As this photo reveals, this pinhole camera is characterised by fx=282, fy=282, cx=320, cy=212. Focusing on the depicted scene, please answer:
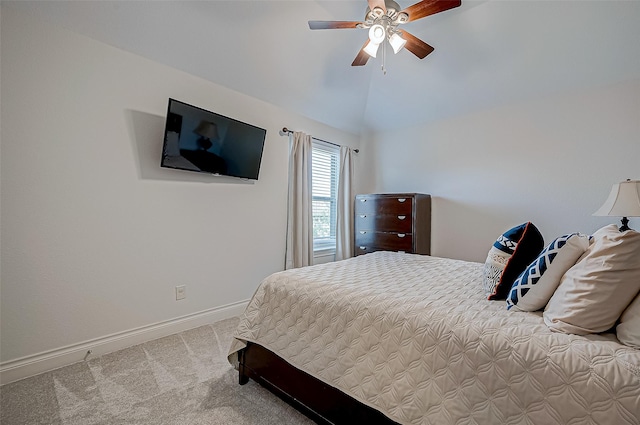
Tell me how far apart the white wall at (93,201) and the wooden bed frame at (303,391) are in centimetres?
119

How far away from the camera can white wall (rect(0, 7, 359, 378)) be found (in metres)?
1.80

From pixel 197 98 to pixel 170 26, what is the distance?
0.58 meters

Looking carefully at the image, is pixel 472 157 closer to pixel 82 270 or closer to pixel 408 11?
pixel 408 11

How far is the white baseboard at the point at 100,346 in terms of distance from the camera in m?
1.79

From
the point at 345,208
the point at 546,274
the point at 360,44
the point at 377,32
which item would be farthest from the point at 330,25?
the point at 345,208

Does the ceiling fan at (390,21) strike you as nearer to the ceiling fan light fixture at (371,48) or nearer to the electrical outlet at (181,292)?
the ceiling fan light fixture at (371,48)

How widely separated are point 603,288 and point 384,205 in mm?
2819

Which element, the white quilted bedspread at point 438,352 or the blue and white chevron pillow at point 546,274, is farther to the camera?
the blue and white chevron pillow at point 546,274

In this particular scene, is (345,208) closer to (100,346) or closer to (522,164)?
(522,164)

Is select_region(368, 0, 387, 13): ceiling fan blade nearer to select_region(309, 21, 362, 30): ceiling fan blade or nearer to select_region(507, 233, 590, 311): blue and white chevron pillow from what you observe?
select_region(309, 21, 362, 30): ceiling fan blade

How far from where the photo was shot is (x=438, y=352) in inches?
42.6

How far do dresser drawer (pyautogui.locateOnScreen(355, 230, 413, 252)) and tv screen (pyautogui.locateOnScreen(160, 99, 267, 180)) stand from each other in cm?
179

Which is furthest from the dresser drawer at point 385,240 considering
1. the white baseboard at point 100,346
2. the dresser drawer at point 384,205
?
the white baseboard at point 100,346

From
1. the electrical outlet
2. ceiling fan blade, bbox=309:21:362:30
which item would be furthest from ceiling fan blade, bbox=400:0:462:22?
the electrical outlet
